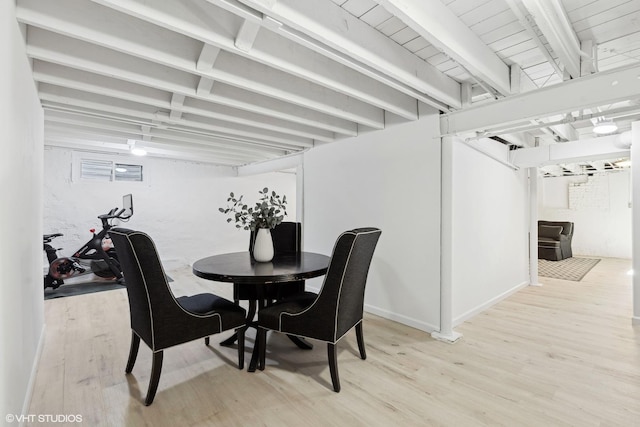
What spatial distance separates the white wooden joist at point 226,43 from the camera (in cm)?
151

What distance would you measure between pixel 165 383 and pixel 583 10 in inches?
136

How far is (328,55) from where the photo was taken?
1825 mm

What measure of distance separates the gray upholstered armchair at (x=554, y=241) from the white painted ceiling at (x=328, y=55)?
5.53 meters

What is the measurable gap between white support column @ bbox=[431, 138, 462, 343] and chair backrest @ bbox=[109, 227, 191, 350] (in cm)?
223

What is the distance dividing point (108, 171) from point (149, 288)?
4.59 meters

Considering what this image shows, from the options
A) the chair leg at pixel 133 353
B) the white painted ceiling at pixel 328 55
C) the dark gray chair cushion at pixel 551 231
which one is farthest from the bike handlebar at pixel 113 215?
the dark gray chair cushion at pixel 551 231

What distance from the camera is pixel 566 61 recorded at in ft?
6.45

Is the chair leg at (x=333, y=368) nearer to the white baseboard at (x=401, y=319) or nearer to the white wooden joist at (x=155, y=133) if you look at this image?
the white baseboard at (x=401, y=319)

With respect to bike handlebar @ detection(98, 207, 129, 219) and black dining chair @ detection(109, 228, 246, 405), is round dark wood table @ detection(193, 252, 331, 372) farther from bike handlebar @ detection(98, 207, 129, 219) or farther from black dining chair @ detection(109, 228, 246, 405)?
bike handlebar @ detection(98, 207, 129, 219)

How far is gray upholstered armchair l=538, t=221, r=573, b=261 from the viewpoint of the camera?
6.95m

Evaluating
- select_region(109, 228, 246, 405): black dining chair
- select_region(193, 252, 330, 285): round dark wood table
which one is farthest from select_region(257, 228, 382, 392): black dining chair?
select_region(109, 228, 246, 405): black dining chair

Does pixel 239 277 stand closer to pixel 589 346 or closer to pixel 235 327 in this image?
pixel 235 327

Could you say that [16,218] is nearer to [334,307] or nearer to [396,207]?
[334,307]

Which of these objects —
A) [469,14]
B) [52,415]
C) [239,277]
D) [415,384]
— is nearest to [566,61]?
[469,14]
